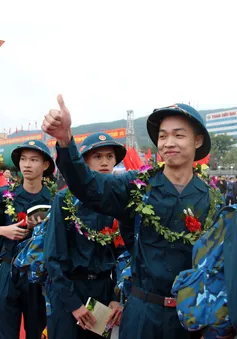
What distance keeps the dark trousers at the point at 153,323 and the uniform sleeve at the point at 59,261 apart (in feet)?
2.31

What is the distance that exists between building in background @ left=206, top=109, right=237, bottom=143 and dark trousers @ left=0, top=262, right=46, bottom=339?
85.2 meters

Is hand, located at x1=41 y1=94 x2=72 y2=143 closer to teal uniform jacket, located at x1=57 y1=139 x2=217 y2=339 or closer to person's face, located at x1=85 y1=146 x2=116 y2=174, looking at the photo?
teal uniform jacket, located at x1=57 y1=139 x2=217 y2=339

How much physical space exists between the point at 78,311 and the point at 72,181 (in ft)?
3.97

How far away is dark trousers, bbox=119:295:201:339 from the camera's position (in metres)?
2.25

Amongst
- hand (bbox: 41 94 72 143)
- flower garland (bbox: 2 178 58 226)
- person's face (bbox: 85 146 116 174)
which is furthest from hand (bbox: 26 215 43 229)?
hand (bbox: 41 94 72 143)

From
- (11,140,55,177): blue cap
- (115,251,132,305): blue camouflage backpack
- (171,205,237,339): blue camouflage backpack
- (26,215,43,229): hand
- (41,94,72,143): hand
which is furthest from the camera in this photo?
(11,140,55,177): blue cap

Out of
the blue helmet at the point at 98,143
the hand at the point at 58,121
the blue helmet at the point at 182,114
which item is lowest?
the hand at the point at 58,121

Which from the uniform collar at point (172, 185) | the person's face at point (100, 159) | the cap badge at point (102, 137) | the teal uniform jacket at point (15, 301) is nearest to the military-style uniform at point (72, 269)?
the person's face at point (100, 159)

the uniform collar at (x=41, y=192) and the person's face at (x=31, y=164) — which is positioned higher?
the person's face at (x=31, y=164)

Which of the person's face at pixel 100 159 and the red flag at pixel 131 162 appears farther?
the red flag at pixel 131 162

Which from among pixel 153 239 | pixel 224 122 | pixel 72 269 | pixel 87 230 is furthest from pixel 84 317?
pixel 224 122

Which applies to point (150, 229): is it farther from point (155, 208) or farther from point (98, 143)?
point (98, 143)

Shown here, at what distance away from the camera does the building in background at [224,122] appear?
8600cm

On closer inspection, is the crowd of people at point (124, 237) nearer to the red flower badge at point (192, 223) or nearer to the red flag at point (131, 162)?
the red flower badge at point (192, 223)
